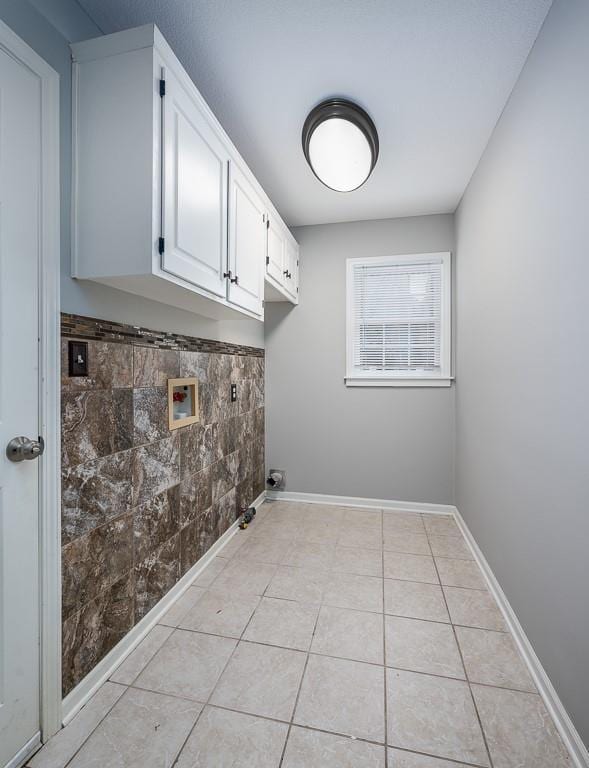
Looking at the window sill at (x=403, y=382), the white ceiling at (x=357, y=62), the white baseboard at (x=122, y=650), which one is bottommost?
the white baseboard at (x=122, y=650)

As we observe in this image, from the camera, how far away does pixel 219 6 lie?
1387mm

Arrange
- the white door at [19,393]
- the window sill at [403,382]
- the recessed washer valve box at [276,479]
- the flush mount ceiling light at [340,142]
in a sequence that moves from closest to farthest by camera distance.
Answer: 1. the white door at [19,393]
2. the flush mount ceiling light at [340,142]
3. the window sill at [403,382]
4. the recessed washer valve box at [276,479]

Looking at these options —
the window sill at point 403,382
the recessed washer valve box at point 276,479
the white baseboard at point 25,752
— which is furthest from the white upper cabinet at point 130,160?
the recessed washer valve box at point 276,479

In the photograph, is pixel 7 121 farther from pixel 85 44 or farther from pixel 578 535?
pixel 578 535

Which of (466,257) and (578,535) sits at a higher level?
(466,257)

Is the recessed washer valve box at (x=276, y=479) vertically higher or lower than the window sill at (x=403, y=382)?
lower

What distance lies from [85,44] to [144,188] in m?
0.53

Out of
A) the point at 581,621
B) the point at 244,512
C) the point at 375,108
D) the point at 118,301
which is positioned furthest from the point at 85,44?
the point at 244,512

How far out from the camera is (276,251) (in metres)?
2.71

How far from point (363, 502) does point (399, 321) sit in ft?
5.28

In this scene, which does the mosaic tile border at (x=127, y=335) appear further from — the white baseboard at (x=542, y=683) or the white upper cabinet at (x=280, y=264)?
the white baseboard at (x=542, y=683)

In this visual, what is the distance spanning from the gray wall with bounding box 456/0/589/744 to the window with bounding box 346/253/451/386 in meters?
0.87

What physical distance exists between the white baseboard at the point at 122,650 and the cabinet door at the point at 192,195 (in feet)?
4.95

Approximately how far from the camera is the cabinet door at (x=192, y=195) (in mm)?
1341
